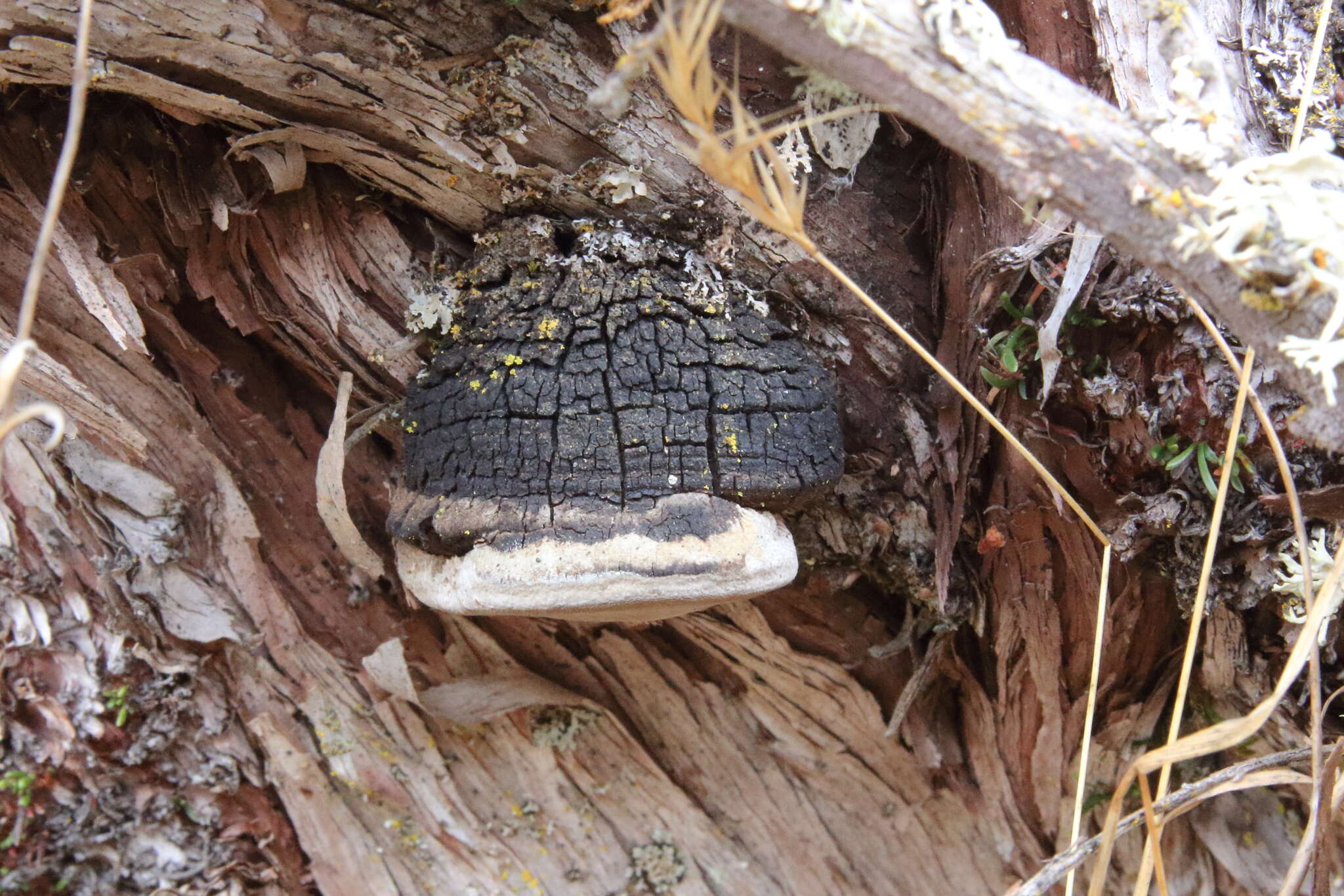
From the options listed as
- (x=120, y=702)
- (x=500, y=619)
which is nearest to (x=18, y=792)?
(x=120, y=702)

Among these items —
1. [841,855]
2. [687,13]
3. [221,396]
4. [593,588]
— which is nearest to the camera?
[687,13]

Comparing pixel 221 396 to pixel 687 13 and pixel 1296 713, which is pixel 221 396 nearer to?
pixel 687 13

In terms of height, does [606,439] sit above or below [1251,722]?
below

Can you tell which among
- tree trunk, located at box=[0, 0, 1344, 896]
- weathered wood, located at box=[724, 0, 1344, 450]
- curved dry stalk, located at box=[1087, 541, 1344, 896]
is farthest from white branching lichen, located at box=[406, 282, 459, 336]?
curved dry stalk, located at box=[1087, 541, 1344, 896]

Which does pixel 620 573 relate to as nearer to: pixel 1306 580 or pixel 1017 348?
pixel 1017 348

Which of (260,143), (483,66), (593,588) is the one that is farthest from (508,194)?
(593,588)

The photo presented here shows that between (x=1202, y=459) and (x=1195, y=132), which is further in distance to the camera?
(x=1202, y=459)

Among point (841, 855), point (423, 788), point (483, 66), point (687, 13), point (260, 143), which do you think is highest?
point (687, 13)
